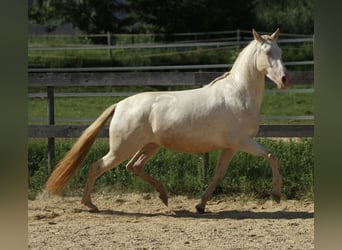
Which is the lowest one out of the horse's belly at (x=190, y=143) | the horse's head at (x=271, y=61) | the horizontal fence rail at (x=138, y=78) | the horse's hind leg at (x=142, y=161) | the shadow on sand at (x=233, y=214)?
the shadow on sand at (x=233, y=214)

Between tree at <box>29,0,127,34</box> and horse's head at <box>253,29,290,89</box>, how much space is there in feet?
67.4

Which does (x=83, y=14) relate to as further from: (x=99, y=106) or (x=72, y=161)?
(x=72, y=161)

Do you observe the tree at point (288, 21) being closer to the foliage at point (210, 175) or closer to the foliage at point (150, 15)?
the foliage at point (150, 15)

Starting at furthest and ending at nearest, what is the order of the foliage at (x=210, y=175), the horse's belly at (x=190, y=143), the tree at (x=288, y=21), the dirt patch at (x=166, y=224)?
the tree at (x=288, y=21), the foliage at (x=210, y=175), the horse's belly at (x=190, y=143), the dirt patch at (x=166, y=224)

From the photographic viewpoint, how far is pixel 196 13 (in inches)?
1008

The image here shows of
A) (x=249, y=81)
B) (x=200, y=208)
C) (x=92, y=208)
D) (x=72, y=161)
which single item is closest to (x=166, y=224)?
(x=200, y=208)

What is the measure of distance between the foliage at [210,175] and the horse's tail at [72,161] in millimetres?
927

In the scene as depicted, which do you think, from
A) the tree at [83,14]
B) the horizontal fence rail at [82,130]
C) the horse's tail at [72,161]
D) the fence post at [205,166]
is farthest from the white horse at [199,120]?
the tree at [83,14]

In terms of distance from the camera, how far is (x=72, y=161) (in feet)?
20.4

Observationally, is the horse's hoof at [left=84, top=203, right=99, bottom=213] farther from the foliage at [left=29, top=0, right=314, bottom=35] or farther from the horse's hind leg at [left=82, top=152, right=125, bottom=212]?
the foliage at [left=29, top=0, right=314, bottom=35]

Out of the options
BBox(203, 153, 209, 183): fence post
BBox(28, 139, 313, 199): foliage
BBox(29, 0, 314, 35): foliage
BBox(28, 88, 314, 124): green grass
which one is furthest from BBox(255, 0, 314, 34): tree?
BBox(203, 153, 209, 183): fence post

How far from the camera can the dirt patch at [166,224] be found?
4.70 metres

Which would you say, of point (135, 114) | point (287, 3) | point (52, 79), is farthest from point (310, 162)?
point (287, 3)
